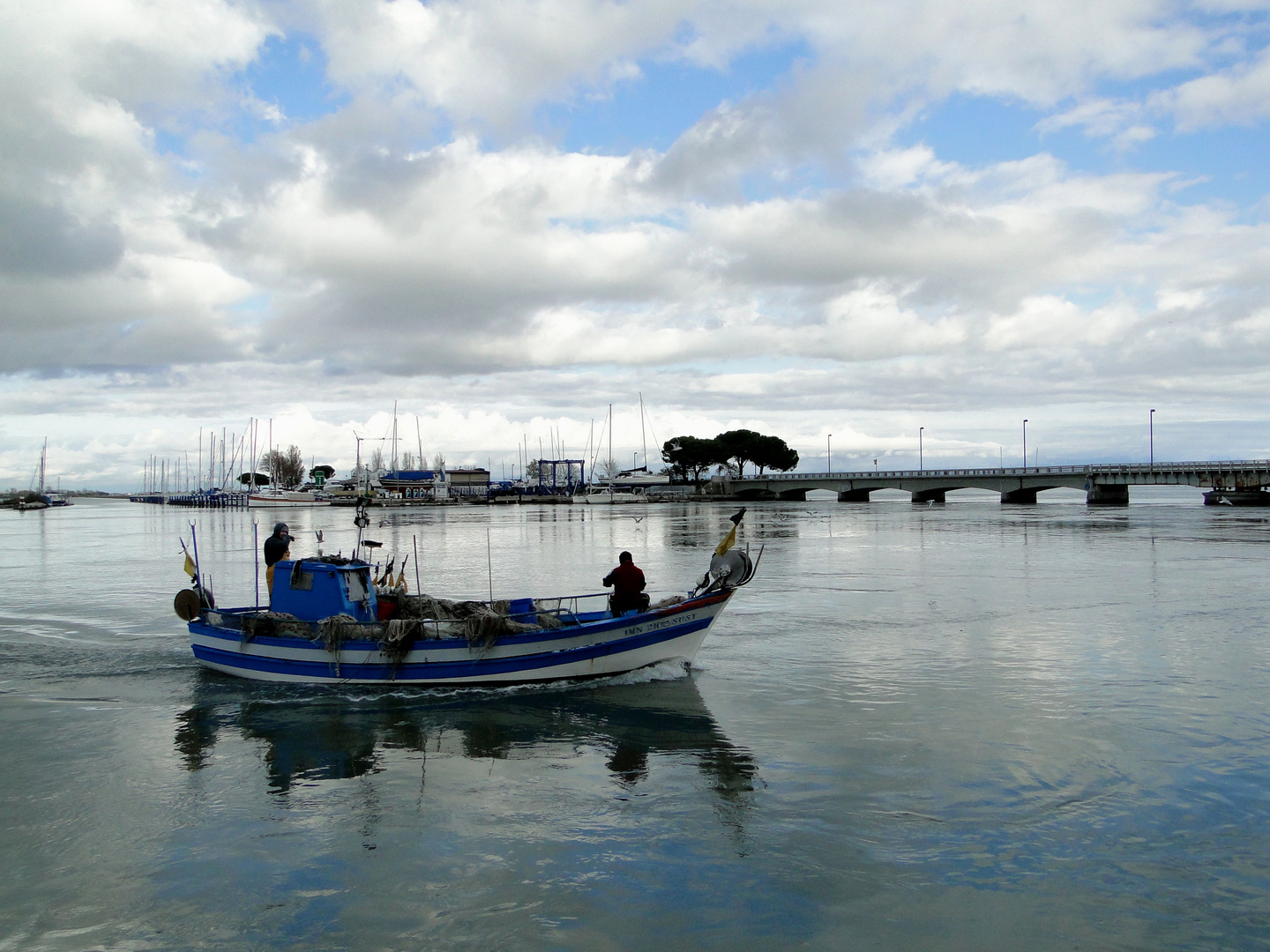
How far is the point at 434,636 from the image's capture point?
16.2 m

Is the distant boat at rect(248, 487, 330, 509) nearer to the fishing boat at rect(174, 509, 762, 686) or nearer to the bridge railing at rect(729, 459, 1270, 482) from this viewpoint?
the bridge railing at rect(729, 459, 1270, 482)

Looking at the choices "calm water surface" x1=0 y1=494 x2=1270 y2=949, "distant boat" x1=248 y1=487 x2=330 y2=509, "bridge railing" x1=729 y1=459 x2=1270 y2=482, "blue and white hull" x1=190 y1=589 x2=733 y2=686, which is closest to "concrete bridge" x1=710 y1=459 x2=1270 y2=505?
"bridge railing" x1=729 y1=459 x2=1270 y2=482

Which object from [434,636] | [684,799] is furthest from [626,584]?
[684,799]

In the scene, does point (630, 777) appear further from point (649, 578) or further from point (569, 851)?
point (649, 578)

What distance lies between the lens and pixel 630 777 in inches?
450

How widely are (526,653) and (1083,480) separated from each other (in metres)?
119

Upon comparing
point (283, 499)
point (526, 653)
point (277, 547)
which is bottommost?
point (526, 653)

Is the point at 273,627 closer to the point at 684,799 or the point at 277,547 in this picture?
the point at 277,547

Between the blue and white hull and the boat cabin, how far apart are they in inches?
39.2

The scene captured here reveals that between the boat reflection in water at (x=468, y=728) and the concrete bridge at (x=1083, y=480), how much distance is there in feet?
371

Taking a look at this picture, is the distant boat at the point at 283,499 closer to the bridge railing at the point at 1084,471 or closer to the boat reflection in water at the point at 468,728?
the bridge railing at the point at 1084,471

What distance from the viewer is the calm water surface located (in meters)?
7.70

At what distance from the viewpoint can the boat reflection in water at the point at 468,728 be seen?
12.1 meters

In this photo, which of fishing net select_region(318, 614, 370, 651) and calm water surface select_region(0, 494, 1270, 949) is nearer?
calm water surface select_region(0, 494, 1270, 949)
